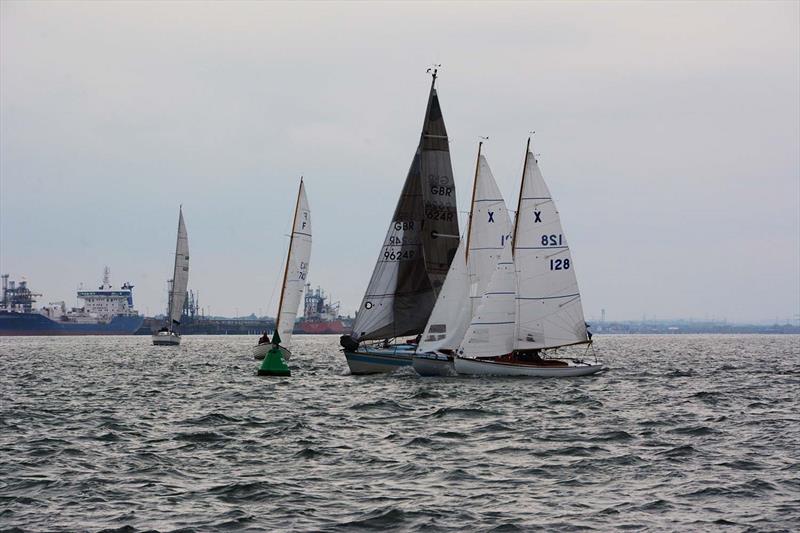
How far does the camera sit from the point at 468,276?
4816cm

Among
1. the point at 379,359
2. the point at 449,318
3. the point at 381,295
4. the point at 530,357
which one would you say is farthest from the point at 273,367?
the point at 530,357

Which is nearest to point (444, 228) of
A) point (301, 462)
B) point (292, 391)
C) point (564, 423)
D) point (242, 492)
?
point (292, 391)

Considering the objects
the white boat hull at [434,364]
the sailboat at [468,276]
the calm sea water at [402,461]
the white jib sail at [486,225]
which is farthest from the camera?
the white jib sail at [486,225]

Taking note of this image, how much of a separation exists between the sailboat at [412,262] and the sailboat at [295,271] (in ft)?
49.5

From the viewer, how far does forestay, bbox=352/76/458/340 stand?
51.5 m

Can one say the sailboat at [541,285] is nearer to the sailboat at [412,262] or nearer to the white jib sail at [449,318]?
the white jib sail at [449,318]

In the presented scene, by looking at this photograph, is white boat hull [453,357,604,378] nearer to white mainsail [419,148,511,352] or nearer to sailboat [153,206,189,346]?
white mainsail [419,148,511,352]

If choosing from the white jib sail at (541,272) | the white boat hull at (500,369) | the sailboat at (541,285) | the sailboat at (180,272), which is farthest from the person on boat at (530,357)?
the sailboat at (180,272)

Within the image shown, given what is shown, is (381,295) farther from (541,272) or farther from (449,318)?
(541,272)

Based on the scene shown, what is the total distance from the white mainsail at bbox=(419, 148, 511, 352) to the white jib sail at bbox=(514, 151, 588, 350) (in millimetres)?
1106

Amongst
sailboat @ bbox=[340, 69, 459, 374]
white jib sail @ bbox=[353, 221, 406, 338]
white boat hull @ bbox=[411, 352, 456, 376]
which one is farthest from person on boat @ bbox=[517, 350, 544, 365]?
white jib sail @ bbox=[353, 221, 406, 338]

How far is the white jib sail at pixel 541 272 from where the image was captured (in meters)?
48.2

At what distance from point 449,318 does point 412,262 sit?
6077 millimetres

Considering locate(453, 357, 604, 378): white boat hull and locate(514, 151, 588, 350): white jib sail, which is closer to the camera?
locate(453, 357, 604, 378): white boat hull
